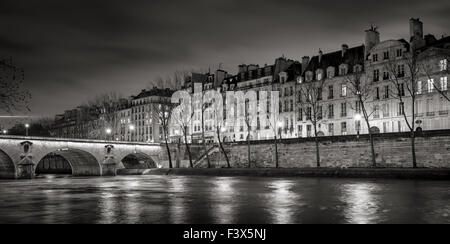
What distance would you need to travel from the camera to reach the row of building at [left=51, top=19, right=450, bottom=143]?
6056 cm

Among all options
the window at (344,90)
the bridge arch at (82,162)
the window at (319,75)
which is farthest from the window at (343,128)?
the bridge arch at (82,162)

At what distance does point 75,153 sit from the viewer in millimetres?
79062

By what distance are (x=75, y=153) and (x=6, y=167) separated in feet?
43.5

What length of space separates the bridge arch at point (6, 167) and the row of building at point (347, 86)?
23259mm

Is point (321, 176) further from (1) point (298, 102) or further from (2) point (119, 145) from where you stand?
(2) point (119, 145)

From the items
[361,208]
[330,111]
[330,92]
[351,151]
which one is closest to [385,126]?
[330,111]

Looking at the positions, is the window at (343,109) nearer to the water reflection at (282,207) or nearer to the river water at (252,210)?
the river water at (252,210)

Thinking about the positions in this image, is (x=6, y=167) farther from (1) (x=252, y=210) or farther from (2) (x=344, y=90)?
(1) (x=252, y=210)

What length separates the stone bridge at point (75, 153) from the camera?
214 feet

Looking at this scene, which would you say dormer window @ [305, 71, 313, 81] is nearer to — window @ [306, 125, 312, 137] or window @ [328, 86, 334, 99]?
window @ [328, 86, 334, 99]
